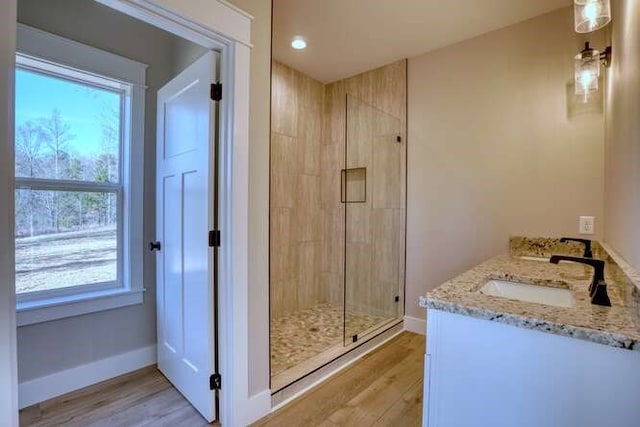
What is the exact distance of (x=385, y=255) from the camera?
10.3 feet

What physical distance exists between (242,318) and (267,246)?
41 centimetres

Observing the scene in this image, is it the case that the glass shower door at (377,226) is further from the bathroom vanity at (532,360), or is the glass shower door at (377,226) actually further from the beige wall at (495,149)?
the bathroom vanity at (532,360)


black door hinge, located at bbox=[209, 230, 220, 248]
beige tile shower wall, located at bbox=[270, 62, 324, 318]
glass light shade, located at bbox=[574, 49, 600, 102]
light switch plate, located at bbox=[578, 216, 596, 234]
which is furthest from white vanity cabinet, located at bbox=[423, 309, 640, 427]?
beige tile shower wall, located at bbox=[270, 62, 324, 318]

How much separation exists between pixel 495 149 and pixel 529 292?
5.01ft

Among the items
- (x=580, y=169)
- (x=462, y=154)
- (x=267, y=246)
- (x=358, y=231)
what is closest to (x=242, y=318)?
(x=267, y=246)

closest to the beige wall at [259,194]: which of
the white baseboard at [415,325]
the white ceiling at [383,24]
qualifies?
the white ceiling at [383,24]

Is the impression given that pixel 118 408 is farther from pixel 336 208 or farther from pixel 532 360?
pixel 336 208

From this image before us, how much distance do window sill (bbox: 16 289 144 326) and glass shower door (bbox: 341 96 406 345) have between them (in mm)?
1841

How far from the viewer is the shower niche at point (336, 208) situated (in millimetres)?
3068

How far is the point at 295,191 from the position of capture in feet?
11.5

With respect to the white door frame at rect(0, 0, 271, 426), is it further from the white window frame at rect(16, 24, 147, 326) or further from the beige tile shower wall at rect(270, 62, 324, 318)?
the beige tile shower wall at rect(270, 62, 324, 318)

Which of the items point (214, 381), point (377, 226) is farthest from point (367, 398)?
point (377, 226)

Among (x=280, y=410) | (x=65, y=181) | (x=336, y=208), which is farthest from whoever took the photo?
(x=336, y=208)

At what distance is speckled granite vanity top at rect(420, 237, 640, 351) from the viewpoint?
0.79 meters
